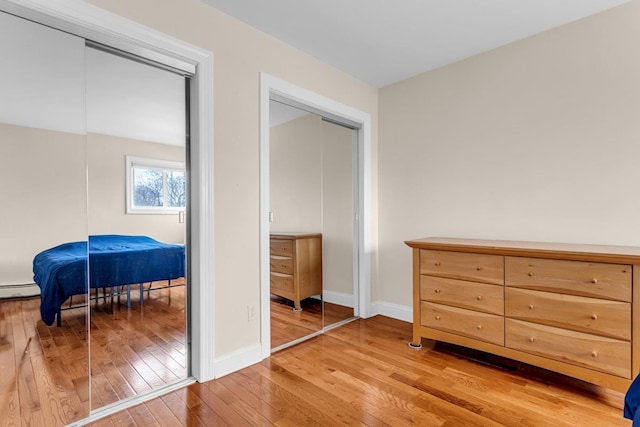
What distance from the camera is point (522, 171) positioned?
104 inches

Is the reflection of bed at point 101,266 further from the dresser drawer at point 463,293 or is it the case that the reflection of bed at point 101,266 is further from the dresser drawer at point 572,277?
the dresser drawer at point 572,277

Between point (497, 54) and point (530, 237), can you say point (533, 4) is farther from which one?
point (530, 237)

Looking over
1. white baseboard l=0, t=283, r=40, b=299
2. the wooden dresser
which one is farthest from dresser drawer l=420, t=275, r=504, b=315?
white baseboard l=0, t=283, r=40, b=299

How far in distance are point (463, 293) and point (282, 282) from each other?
1.42 m

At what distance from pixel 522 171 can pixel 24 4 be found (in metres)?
3.24

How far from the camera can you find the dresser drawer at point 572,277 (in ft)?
6.04

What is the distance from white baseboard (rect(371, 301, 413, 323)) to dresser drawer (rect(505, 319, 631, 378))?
117 cm

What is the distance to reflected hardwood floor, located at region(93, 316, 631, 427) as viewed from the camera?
1.75m

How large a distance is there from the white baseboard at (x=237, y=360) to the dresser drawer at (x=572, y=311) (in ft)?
5.83

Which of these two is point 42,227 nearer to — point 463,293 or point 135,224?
point 135,224

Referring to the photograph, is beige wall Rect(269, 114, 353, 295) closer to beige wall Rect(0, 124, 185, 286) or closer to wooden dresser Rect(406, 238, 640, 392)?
wooden dresser Rect(406, 238, 640, 392)

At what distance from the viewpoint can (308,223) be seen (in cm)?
298

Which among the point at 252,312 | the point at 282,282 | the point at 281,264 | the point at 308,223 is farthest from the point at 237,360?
the point at 308,223

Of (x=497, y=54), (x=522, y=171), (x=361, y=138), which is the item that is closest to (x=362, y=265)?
(x=361, y=138)
